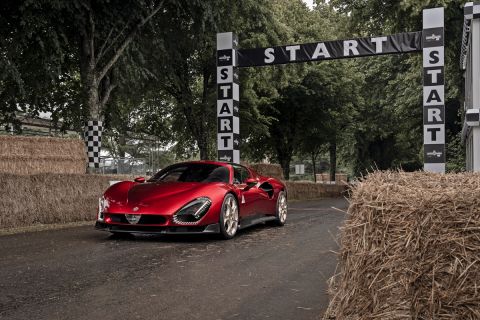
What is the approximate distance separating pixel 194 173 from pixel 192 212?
4.35ft

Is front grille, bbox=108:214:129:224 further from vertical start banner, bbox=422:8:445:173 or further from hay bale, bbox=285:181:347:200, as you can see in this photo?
hay bale, bbox=285:181:347:200

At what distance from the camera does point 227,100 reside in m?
17.0

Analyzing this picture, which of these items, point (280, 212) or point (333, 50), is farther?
point (333, 50)

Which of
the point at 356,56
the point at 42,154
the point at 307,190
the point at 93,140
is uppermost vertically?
the point at 356,56

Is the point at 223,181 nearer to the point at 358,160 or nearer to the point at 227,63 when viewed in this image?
the point at 227,63

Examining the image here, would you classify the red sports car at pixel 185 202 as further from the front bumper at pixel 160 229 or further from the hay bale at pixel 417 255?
the hay bale at pixel 417 255

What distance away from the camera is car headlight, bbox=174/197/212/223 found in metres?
7.72

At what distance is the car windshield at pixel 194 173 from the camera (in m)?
8.84

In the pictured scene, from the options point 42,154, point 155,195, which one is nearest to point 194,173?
point 155,195

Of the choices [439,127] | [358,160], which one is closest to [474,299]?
[439,127]

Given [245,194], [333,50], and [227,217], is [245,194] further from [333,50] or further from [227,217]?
[333,50]

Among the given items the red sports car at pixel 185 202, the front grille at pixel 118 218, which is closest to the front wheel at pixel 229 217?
the red sports car at pixel 185 202

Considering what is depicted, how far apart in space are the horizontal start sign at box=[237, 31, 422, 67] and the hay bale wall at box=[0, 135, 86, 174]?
248 inches

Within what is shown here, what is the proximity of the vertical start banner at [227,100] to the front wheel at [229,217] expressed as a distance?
317 inches
